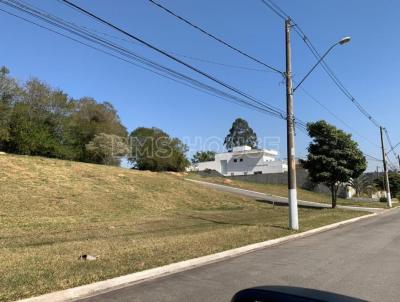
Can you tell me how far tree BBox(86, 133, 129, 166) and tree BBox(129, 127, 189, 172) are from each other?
8.54 meters

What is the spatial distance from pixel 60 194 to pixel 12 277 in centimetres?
1800

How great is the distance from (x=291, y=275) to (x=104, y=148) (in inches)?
1875

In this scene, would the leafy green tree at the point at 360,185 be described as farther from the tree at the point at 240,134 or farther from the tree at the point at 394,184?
the tree at the point at 240,134

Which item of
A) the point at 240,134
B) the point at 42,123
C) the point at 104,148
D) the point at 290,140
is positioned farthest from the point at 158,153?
the point at 240,134

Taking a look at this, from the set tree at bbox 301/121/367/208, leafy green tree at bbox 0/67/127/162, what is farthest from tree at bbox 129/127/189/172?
tree at bbox 301/121/367/208

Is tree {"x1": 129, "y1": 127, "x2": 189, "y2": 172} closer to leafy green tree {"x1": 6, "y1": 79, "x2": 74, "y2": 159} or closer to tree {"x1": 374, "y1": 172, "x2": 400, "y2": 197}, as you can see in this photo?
leafy green tree {"x1": 6, "y1": 79, "x2": 74, "y2": 159}

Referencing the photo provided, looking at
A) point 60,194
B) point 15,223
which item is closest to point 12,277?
point 15,223

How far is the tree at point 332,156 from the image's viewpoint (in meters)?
37.9

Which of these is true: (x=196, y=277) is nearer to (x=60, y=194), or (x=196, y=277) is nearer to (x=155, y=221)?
(x=155, y=221)

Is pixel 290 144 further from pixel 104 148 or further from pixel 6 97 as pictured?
Answer: pixel 104 148

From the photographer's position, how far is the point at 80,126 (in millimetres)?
58938

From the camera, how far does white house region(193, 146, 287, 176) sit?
92.8 meters

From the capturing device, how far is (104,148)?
182ft

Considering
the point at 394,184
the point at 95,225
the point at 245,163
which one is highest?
the point at 245,163
